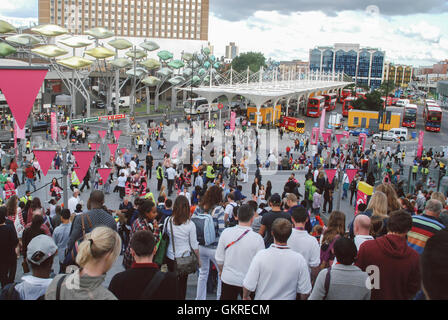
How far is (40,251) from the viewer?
3.23m

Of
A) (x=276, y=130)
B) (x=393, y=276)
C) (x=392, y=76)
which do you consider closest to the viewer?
(x=393, y=276)

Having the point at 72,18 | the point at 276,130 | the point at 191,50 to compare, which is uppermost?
the point at 72,18

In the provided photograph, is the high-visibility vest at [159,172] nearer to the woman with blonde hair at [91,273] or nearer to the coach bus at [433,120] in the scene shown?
the woman with blonde hair at [91,273]

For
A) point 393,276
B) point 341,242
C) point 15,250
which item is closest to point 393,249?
point 393,276

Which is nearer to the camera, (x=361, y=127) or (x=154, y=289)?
(x=154, y=289)

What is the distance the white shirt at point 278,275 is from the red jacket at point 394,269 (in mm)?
514

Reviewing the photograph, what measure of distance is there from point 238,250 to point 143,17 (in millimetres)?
117531

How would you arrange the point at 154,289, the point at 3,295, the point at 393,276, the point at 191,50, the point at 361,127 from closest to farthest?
the point at 154,289 → the point at 3,295 → the point at 393,276 → the point at 361,127 → the point at 191,50

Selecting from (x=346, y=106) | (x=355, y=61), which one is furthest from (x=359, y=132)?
(x=355, y=61)

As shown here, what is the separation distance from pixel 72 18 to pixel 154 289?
117689 millimetres

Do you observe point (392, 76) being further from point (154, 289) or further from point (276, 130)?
point (154, 289)

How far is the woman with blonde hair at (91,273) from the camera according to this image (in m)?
2.52

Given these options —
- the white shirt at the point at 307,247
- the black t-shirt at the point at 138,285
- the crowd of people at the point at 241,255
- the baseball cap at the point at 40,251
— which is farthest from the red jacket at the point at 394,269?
the baseball cap at the point at 40,251
